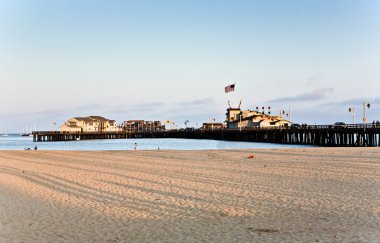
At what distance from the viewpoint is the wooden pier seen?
51.3 m

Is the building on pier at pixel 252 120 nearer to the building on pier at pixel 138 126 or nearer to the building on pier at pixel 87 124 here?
the building on pier at pixel 87 124

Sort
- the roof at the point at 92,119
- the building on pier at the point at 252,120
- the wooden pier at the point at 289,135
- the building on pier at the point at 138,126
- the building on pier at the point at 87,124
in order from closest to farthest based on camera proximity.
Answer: the wooden pier at the point at 289,135 < the building on pier at the point at 252,120 < the building on pier at the point at 87,124 < the roof at the point at 92,119 < the building on pier at the point at 138,126

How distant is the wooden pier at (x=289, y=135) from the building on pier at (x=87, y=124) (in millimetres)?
6658

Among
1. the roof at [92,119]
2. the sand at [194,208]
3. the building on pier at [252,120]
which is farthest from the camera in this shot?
the roof at [92,119]

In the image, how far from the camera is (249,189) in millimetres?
12398

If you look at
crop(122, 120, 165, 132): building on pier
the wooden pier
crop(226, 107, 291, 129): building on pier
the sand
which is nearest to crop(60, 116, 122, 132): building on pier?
the wooden pier

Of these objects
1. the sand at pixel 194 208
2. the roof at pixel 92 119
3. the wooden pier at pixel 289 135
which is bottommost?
the sand at pixel 194 208

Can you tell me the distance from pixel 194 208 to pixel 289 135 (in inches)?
2277

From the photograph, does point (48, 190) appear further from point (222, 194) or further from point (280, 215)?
point (280, 215)

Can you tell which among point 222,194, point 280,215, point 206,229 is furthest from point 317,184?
point 206,229

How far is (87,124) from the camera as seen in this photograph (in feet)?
434

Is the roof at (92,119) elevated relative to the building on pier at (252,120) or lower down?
elevated

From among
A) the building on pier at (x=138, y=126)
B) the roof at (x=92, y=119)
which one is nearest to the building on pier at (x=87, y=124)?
the roof at (x=92, y=119)

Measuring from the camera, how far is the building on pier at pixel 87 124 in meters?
127
